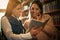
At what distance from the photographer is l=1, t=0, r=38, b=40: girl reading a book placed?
236 cm

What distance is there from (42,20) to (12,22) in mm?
566

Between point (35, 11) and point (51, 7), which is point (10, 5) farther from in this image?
point (51, 7)

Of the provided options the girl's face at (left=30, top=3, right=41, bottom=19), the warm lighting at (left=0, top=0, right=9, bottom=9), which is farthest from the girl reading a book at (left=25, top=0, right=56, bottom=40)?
the warm lighting at (left=0, top=0, right=9, bottom=9)

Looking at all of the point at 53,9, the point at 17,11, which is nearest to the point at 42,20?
the point at 53,9

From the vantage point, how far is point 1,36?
2.44 meters

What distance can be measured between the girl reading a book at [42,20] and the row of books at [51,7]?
69 millimetres

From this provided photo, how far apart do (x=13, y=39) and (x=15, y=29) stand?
174 mm

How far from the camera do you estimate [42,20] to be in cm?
217

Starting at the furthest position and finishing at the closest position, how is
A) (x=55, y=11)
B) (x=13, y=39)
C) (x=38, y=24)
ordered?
(x=13, y=39) → (x=38, y=24) → (x=55, y=11)

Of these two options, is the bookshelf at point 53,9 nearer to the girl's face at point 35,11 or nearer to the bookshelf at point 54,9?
the bookshelf at point 54,9

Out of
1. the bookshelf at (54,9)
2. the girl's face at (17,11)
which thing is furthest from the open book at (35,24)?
the girl's face at (17,11)

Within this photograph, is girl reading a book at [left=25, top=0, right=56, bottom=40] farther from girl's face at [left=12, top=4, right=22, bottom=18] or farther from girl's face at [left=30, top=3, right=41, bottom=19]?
girl's face at [left=12, top=4, right=22, bottom=18]

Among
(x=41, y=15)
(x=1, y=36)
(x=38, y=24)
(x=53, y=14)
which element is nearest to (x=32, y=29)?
(x=38, y=24)

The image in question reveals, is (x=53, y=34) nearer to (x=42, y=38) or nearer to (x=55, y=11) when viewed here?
(x=42, y=38)
